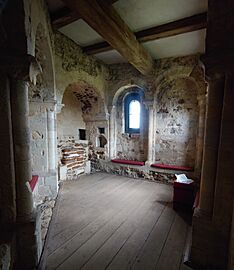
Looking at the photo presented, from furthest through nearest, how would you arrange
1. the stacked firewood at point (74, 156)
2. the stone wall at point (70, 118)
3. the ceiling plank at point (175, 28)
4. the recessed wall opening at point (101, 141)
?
the recessed wall opening at point (101, 141), the stone wall at point (70, 118), the stacked firewood at point (74, 156), the ceiling plank at point (175, 28)

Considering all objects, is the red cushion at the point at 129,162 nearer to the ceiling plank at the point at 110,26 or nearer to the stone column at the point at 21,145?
the ceiling plank at the point at 110,26

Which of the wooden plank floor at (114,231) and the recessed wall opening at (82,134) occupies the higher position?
the recessed wall opening at (82,134)

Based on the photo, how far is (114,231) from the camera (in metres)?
2.33

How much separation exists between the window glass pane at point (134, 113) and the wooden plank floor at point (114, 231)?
2.27 meters

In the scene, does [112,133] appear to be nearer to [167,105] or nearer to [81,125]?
[81,125]

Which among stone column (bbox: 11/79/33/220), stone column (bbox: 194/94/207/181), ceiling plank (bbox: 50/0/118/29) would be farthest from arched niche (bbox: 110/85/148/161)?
stone column (bbox: 11/79/33/220)

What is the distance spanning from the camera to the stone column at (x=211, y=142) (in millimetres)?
1609

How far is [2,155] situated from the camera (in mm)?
1573

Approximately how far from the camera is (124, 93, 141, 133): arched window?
5250 millimetres

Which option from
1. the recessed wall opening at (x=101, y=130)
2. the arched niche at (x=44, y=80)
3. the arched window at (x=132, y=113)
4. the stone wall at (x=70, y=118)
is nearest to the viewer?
the arched niche at (x=44, y=80)

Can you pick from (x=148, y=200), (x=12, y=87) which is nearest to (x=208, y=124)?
(x=12, y=87)

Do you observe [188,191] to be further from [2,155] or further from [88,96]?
[88,96]

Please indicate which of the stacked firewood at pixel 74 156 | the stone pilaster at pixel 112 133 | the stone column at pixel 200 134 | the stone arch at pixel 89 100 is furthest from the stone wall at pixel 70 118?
the stone column at pixel 200 134

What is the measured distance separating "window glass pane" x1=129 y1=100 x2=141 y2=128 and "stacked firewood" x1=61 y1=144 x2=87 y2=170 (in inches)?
74.8
